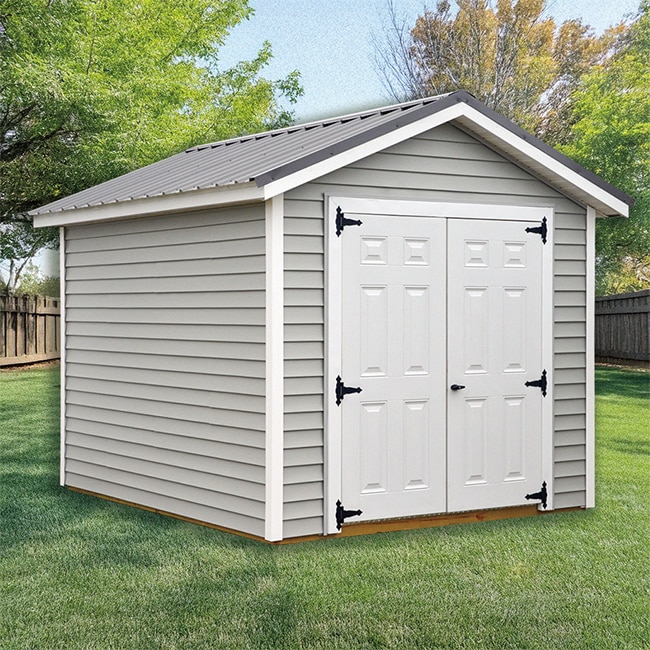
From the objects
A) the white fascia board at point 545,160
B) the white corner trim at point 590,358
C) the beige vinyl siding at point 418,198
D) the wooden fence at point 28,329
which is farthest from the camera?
the wooden fence at point 28,329

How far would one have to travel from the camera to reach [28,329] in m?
21.2

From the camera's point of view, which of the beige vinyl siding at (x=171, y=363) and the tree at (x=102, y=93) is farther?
the tree at (x=102, y=93)

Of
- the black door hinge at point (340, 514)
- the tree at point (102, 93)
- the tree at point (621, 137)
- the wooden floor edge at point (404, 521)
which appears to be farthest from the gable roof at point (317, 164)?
the tree at point (621, 137)

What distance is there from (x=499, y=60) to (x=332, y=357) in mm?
16456

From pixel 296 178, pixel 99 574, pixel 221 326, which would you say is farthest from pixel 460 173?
pixel 99 574

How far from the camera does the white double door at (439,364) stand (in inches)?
289

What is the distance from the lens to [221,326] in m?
7.50

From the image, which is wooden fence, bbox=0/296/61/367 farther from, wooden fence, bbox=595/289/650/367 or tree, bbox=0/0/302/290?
wooden fence, bbox=595/289/650/367

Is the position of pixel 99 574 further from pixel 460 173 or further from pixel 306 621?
pixel 460 173

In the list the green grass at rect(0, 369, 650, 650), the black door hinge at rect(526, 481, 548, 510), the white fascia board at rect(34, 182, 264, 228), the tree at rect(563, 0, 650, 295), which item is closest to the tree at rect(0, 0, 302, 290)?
the tree at rect(563, 0, 650, 295)

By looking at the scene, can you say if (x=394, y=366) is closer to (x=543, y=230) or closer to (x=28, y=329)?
(x=543, y=230)

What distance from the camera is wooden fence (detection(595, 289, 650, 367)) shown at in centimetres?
1908

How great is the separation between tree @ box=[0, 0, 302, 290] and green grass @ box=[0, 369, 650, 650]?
9260mm

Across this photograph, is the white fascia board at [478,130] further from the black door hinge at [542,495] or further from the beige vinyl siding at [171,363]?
the black door hinge at [542,495]
